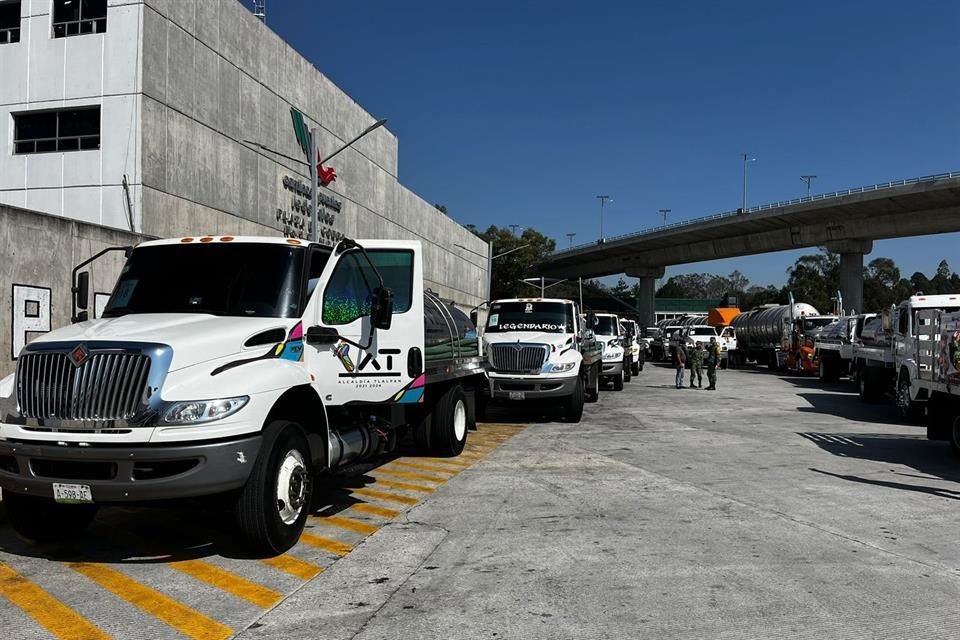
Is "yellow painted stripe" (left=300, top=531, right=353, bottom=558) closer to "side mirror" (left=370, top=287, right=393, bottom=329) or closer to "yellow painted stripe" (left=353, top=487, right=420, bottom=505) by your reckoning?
"yellow painted stripe" (left=353, top=487, right=420, bottom=505)

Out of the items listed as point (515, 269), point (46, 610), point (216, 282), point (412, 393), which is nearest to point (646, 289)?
point (515, 269)

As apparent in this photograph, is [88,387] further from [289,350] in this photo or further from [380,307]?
[380,307]

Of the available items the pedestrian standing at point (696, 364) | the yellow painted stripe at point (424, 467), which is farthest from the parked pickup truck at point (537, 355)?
the pedestrian standing at point (696, 364)

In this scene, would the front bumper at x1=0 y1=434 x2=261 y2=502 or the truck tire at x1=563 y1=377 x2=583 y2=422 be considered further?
the truck tire at x1=563 y1=377 x2=583 y2=422

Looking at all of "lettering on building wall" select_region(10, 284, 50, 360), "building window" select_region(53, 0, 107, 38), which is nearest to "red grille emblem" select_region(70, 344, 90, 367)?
"lettering on building wall" select_region(10, 284, 50, 360)

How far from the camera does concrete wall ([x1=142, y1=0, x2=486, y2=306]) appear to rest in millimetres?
24516

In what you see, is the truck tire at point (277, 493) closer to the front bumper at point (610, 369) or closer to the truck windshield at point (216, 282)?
the truck windshield at point (216, 282)

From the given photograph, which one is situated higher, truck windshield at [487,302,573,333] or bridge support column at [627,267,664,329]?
bridge support column at [627,267,664,329]

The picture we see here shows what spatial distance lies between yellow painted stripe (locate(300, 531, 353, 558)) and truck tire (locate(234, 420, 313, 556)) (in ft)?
0.81

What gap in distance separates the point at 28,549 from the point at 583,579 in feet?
14.9

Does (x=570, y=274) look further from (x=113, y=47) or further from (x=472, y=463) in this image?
(x=472, y=463)

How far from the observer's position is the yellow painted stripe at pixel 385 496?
8414 mm

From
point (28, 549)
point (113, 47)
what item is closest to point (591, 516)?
point (28, 549)

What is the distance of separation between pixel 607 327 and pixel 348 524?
18.6m
